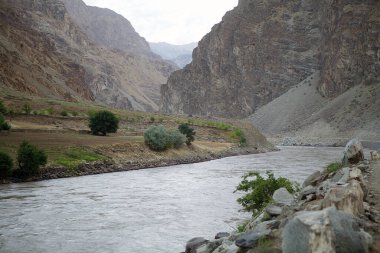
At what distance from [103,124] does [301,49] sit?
12995 centimetres

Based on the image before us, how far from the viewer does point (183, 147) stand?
207 feet

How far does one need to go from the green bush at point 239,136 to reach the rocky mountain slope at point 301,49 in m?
39.5

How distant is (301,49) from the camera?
175125 mm

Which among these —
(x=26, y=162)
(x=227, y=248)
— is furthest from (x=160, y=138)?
(x=227, y=248)

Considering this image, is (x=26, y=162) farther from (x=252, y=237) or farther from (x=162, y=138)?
(x=252, y=237)

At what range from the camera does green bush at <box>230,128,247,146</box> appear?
3429 inches

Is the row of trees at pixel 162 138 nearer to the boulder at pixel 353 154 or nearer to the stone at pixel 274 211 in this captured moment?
the boulder at pixel 353 154

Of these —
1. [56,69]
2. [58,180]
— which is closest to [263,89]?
[56,69]

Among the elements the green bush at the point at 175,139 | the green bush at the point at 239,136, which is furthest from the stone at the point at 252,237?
the green bush at the point at 239,136

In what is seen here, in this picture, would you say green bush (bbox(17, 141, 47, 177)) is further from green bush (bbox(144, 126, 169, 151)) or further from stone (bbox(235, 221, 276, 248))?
stone (bbox(235, 221, 276, 248))

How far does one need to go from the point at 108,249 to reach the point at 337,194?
8.84m

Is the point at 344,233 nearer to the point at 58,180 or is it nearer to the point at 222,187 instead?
the point at 222,187

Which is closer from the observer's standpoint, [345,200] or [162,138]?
[345,200]

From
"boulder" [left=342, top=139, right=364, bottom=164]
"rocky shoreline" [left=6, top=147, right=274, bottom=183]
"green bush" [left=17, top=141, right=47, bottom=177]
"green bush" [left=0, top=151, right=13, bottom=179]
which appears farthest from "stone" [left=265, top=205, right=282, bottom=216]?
"green bush" [left=17, top=141, right=47, bottom=177]
